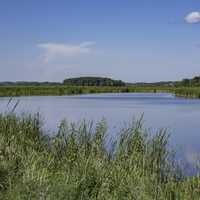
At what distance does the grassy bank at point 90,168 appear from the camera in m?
4.89

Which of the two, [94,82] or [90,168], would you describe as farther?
[94,82]

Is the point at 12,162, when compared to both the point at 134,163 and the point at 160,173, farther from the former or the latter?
the point at 160,173

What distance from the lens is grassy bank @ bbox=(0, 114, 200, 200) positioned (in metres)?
4.89

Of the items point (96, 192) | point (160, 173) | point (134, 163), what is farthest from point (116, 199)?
point (160, 173)

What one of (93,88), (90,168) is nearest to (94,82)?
(93,88)

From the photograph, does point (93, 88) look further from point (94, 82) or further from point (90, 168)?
point (90, 168)

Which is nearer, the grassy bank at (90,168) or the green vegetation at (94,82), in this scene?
the grassy bank at (90,168)

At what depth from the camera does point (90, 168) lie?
5824mm

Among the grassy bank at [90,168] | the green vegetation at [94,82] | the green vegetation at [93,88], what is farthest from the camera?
the green vegetation at [94,82]

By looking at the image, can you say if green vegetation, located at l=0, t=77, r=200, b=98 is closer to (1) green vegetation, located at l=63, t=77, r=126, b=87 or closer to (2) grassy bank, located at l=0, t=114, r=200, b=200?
(1) green vegetation, located at l=63, t=77, r=126, b=87

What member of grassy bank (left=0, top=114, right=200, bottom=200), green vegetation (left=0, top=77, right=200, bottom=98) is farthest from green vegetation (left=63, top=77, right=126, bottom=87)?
grassy bank (left=0, top=114, right=200, bottom=200)

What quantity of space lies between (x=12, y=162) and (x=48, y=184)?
4.26 ft

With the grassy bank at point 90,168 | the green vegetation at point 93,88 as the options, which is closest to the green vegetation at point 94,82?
the green vegetation at point 93,88

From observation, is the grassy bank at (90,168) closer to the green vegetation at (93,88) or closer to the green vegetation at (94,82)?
the green vegetation at (93,88)
